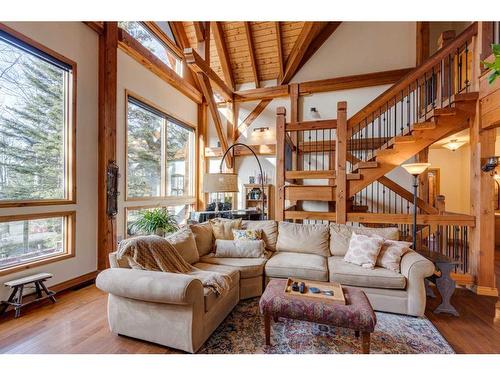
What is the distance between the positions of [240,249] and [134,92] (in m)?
3.36

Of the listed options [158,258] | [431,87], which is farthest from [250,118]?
[158,258]

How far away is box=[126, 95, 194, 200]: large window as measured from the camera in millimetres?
4426

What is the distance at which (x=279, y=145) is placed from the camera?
4117 millimetres

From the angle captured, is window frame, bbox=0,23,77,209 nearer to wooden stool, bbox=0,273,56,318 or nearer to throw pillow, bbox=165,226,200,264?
wooden stool, bbox=0,273,56,318

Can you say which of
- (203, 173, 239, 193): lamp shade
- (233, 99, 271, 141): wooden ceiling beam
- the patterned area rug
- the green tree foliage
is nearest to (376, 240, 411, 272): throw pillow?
the patterned area rug

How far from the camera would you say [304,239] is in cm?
332

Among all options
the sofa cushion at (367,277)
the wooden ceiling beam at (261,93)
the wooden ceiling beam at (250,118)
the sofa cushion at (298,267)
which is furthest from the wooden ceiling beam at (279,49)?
the sofa cushion at (367,277)

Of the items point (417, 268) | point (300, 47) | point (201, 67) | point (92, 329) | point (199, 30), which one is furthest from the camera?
point (300, 47)

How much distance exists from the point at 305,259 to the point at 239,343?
128cm

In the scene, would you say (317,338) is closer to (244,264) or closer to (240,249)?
(244,264)

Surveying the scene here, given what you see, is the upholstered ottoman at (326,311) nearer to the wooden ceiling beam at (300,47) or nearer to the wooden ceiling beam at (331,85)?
the wooden ceiling beam at (331,85)

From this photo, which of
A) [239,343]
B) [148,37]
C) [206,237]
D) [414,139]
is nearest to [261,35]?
[148,37]
